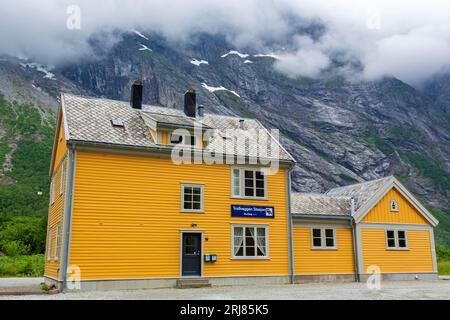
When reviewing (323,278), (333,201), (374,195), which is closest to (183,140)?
(333,201)

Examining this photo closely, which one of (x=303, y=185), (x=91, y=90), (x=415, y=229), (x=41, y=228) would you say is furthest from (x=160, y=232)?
(x=91, y=90)

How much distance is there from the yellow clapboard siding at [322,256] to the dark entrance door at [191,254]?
5685mm

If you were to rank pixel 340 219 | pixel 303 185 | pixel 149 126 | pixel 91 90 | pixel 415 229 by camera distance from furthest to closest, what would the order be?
1. pixel 91 90
2. pixel 303 185
3. pixel 415 229
4. pixel 340 219
5. pixel 149 126

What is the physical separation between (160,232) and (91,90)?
503ft

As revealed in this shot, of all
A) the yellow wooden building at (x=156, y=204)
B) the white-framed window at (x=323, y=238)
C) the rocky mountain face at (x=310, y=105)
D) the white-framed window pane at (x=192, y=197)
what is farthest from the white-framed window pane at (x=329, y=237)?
the rocky mountain face at (x=310, y=105)

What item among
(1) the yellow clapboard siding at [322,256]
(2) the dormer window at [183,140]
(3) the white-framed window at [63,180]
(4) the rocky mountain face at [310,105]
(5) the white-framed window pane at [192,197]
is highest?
(4) the rocky mountain face at [310,105]

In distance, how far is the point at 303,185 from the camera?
128500 millimetres

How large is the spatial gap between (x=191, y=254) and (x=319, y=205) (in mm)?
8784

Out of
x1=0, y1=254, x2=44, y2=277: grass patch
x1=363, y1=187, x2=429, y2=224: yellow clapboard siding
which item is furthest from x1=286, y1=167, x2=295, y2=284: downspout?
x1=0, y1=254, x2=44, y2=277: grass patch

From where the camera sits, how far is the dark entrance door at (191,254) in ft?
73.9

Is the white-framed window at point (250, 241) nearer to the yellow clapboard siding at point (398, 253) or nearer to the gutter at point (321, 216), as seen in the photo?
the gutter at point (321, 216)

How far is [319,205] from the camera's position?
90.9 ft

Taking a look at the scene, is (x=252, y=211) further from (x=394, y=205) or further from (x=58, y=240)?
(x=394, y=205)
